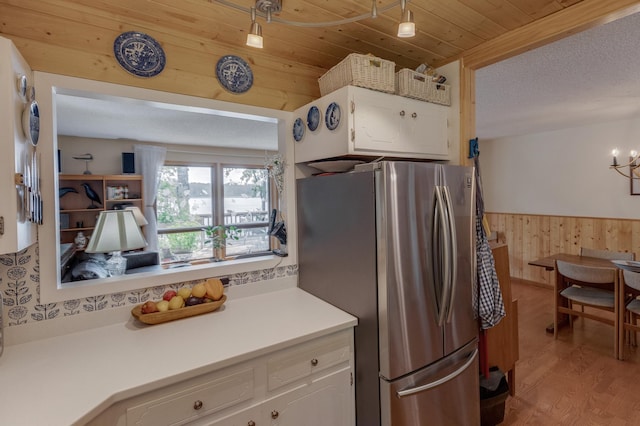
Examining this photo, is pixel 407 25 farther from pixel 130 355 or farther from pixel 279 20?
pixel 130 355

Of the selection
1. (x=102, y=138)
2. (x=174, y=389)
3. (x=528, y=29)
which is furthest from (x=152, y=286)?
(x=102, y=138)

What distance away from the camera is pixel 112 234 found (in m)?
1.92

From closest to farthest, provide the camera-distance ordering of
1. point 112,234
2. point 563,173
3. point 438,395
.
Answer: point 438,395, point 112,234, point 563,173

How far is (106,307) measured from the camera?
4.97 ft

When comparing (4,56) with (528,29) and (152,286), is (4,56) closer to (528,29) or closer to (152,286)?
(152,286)

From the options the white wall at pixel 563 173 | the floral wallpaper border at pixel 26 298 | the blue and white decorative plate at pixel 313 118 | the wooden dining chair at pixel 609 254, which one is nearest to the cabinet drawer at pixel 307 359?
the floral wallpaper border at pixel 26 298

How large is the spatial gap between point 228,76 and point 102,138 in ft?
14.2

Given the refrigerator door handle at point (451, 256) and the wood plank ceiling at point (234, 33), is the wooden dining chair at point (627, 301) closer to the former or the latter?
the refrigerator door handle at point (451, 256)

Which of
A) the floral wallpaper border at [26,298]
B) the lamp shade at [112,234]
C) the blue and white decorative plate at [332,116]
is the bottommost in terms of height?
the floral wallpaper border at [26,298]

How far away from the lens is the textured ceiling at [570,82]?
2008 mm

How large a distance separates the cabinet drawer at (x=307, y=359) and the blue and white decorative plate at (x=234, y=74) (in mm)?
1445

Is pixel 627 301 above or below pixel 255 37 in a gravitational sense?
below

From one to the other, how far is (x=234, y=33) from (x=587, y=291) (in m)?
3.86

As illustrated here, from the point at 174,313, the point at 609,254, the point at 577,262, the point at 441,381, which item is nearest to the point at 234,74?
the point at 174,313
